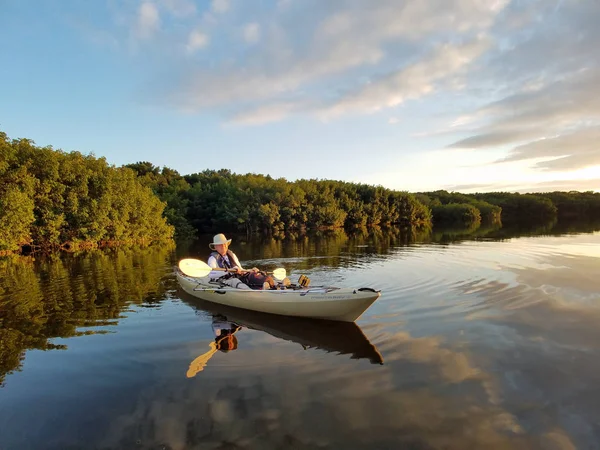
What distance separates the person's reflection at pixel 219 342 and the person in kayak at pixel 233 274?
1.24 metres

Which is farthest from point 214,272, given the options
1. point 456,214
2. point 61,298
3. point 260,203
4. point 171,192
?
point 456,214

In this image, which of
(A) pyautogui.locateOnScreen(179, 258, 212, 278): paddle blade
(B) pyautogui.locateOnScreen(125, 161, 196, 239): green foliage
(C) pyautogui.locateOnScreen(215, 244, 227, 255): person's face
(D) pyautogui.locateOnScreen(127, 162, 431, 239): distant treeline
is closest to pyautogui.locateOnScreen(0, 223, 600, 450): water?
(A) pyautogui.locateOnScreen(179, 258, 212, 278): paddle blade

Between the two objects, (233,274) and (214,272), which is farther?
(214,272)

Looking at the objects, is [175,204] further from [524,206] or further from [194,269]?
[524,206]

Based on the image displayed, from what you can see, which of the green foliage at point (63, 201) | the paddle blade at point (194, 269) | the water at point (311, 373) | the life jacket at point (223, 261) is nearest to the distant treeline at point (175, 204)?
the green foliage at point (63, 201)

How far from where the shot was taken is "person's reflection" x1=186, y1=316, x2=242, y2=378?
274 inches

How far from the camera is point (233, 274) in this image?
38.9 feet

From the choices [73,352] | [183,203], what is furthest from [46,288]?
[183,203]

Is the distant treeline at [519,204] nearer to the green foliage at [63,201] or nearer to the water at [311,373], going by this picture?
the green foliage at [63,201]

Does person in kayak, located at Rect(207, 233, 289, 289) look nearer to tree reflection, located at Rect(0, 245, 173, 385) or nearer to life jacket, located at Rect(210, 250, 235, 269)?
life jacket, located at Rect(210, 250, 235, 269)

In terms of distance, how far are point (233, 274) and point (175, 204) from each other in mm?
47442

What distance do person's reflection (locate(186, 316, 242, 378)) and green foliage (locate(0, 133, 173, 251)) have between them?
87.4 ft

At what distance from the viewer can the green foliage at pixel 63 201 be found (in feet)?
96.7

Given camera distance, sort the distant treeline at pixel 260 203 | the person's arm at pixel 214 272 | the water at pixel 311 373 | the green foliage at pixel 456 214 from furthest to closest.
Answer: the green foliage at pixel 456 214, the distant treeline at pixel 260 203, the person's arm at pixel 214 272, the water at pixel 311 373
